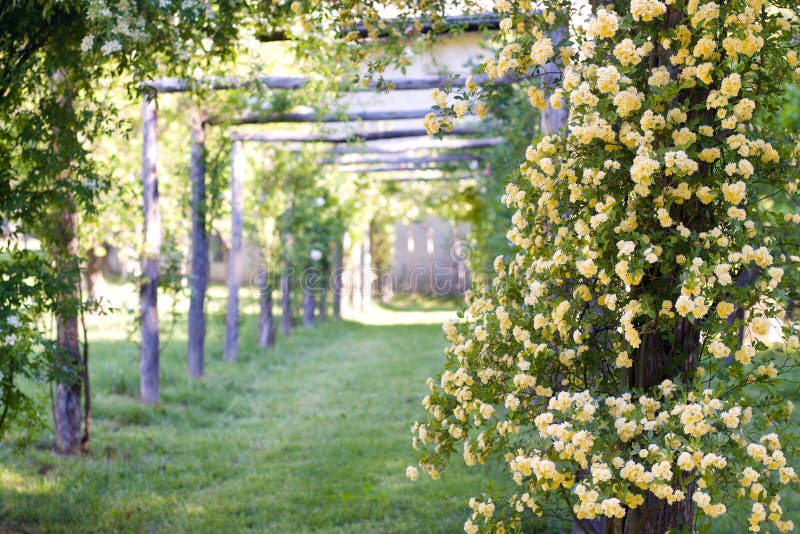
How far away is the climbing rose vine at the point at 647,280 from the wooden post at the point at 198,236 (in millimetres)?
6663

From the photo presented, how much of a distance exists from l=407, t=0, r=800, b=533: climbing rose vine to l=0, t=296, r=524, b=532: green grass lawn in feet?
6.66

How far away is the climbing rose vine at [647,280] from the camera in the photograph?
239 centimetres

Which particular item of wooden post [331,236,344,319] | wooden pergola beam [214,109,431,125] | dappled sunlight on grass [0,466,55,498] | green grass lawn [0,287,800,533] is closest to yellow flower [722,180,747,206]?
green grass lawn [0,287,800,533]

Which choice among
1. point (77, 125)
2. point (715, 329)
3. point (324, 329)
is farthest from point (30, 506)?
point (324, 329)

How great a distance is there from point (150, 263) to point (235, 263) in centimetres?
356

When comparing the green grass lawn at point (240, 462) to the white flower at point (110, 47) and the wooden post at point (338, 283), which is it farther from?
the wooden post at point (338, 283)

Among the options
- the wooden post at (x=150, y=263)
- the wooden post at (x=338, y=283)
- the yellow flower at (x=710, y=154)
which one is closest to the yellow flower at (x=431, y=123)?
the yellow flower at (x=710, y=154)

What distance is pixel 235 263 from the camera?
1120 centimetres

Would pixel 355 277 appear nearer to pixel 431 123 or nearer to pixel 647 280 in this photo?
pixel 431 123

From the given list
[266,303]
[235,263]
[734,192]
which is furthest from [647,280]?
[266,303]

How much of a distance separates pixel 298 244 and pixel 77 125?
9.63 m

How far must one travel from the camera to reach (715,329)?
2482mm

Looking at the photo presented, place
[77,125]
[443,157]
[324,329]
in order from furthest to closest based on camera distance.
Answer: [324,329] → [443,157] → [77,125]

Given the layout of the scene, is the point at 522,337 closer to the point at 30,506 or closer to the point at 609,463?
the point at 609,463
